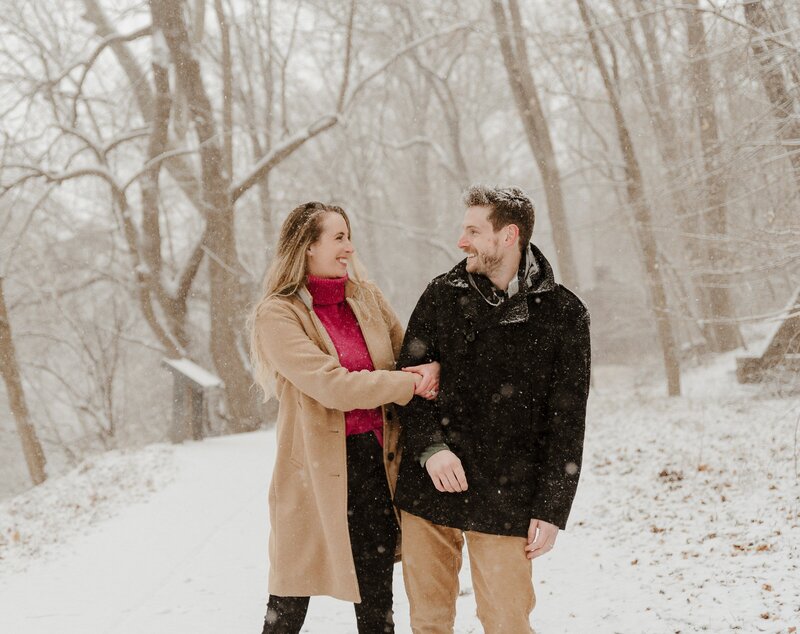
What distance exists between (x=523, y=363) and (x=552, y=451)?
0.34 m

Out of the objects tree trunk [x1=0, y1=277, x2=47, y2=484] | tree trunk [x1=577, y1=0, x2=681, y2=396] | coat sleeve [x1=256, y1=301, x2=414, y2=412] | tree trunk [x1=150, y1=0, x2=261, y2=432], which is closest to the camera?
coat sleeve [x1=256, y1=301, x2=414, y2=412]

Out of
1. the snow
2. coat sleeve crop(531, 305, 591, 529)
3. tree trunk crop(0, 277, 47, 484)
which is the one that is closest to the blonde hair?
coat sleeve crop(531, 305, 591, 529)

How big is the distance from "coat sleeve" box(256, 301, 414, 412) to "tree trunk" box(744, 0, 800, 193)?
475cm

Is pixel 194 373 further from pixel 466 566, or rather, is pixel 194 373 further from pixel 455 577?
pixel 455 577

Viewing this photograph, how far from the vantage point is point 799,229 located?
639 cm

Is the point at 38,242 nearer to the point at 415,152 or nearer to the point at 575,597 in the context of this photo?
the point at 415,152

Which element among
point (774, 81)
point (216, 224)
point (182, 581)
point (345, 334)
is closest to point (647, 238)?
point (774, 81)

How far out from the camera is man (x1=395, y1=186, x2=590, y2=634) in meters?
2.72

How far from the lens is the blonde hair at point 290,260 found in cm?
310

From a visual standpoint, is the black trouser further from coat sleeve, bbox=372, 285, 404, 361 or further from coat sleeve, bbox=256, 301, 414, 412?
coat sleeve, bbox=372, 285, 404, 361

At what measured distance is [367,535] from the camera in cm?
305

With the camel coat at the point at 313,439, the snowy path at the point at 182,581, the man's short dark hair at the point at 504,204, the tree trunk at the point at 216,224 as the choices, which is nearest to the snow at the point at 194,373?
the tree trunk at the point at 216,224

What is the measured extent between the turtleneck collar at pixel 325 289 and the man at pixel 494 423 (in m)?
0.42

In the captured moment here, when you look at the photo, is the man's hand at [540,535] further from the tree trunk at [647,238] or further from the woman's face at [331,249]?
the tree trunk at [647,238]
